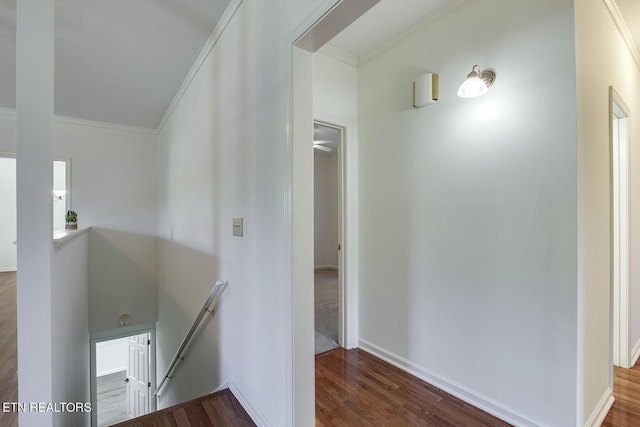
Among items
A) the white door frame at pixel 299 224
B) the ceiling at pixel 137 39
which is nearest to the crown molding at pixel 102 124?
the ceiling at pixel 137 39

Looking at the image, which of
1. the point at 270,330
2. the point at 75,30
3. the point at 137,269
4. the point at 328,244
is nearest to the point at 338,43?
the point at 75,30

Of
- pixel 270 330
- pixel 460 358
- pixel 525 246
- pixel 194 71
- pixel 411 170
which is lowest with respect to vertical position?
pixel 460 358

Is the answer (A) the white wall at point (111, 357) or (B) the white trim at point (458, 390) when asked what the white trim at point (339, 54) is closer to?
(B) the white trim at point (458, 390)

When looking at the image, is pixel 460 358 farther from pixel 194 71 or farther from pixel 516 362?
pixel 194 71

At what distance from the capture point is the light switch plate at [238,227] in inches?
75.6

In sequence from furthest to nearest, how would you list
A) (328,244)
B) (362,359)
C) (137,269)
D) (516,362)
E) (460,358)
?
(328,244)
(137,269)
(362,359)
(460,358)
(516,362)

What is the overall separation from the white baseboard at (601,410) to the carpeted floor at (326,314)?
1.79 m

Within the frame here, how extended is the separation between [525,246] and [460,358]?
88 cm

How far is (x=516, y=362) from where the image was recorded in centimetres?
170

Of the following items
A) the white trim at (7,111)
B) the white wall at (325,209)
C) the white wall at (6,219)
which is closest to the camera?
the white trim at (7,111)

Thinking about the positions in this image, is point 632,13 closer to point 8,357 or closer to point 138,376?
point 8,357

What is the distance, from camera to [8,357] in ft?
8.09

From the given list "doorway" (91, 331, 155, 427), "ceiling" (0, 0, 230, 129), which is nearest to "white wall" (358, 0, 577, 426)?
"ceiling" (0, 0, 230, 129)

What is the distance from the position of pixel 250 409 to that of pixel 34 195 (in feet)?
5.30
